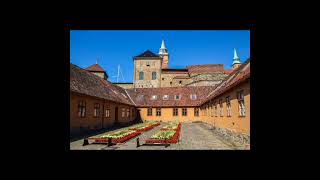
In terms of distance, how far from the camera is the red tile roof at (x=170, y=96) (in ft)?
123

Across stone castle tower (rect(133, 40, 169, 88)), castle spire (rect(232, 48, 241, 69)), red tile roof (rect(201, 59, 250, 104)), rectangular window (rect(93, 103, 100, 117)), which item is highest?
castle spire (rect(232, 48, 241, 69))

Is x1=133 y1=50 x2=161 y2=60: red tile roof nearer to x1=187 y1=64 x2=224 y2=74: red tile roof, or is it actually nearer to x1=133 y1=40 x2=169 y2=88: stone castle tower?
x1=133 y1=40 x2=169 y2=88: stone castle tower

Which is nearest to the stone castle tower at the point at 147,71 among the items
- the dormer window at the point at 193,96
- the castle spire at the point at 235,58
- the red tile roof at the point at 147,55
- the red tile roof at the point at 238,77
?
the red tile roof at the point at 147,55

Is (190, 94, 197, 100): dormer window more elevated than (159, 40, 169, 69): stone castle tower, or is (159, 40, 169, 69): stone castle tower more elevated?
(159, 40, 169, 69): stone castle tower

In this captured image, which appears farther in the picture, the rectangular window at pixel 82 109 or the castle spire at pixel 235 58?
the castle spire at pixel 235 58

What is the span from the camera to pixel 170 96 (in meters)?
39.4

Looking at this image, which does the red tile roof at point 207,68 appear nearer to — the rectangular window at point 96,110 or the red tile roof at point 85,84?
the red tile roof at point 85,84

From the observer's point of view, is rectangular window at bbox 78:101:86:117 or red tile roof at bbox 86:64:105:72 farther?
red tile roof at bbox 86:64:105:72

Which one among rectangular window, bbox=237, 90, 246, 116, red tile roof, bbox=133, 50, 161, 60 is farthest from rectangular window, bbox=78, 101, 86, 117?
red tile roof, bbox=133, 50, 161, 60

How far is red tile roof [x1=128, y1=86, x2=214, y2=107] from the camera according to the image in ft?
123

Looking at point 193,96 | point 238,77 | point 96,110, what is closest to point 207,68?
point 193,96

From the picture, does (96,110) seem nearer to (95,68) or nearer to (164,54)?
(95,68)

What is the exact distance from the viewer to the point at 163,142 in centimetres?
1280
